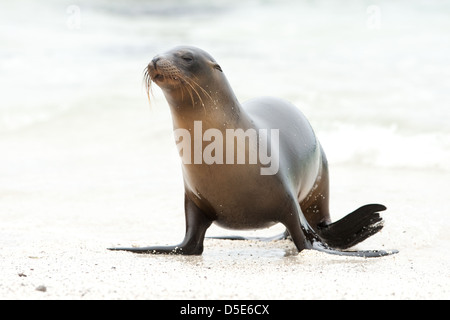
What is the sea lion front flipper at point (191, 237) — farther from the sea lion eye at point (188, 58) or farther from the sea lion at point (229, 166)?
the sea lion eye at point (188, 58)

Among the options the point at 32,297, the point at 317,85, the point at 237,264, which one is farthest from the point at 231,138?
the point at 317,85

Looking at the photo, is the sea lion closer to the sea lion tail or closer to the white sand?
the sea lion tail

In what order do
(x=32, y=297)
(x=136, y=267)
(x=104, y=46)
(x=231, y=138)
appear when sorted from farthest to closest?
(x=104, y=46)
(x=231, y=138)
(x=136, y=267)
(x=32, y=297)

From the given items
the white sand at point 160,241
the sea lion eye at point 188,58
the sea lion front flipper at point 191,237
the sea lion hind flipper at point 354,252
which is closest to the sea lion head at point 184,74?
the sea lion eye at point 188,58

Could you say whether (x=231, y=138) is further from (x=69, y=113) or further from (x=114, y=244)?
(x=69, y=113)

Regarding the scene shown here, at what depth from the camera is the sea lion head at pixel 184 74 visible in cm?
382

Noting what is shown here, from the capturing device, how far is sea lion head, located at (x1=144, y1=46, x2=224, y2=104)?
382 centimetres

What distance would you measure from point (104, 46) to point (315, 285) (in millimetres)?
18817

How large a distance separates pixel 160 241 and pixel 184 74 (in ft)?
6.92

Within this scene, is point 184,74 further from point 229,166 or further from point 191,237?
point 191,237

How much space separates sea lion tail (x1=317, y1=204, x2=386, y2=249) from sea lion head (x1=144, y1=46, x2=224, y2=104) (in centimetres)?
129

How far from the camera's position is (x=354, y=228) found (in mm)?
4613

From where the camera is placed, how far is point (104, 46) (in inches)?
835

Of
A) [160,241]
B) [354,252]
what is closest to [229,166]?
[354,252]
